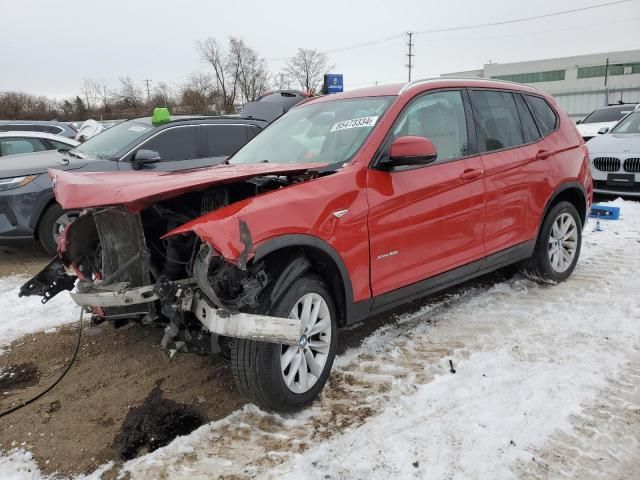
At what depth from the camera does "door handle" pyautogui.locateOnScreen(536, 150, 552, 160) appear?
4.46m

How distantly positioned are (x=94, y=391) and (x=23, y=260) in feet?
13.5

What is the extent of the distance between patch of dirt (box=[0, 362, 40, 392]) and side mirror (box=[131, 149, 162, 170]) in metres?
2.75

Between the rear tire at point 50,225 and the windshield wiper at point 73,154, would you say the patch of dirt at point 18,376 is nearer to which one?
the rear tire at point 50,225

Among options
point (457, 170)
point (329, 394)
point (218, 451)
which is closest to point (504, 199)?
point (457, 170)

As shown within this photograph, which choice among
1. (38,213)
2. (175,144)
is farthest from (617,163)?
(38,213)

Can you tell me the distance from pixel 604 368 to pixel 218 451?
2480mm

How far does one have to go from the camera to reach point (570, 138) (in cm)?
496

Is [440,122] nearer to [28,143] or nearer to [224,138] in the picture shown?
[224,138]

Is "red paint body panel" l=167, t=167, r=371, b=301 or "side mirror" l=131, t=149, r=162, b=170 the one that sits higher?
"side mirror" l=131, t=149, r=162, b=170

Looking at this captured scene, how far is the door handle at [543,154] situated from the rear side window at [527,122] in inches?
5.3

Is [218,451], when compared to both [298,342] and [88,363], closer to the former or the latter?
[298,342]

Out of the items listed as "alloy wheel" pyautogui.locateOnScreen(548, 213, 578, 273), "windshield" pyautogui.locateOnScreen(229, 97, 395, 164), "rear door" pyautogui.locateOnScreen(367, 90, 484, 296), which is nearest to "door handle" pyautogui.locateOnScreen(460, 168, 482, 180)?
"rear door" pyautogui.locateOnScreen(367, 90, 484, 296)

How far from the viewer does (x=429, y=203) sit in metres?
3.44

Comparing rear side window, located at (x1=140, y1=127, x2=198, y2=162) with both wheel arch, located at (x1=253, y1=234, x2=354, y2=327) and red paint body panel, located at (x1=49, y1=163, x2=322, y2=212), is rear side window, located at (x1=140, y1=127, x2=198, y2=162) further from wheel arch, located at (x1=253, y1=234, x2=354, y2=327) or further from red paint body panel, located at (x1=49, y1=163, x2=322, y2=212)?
wheel arch, located at (x1=253, y1=234, x2=354, y2=327)
